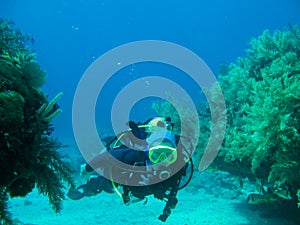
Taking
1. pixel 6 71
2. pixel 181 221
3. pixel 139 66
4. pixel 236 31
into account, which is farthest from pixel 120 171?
pixel 236 31

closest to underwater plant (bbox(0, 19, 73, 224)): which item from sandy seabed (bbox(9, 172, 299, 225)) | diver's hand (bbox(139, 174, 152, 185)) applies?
diver's hand (bbox(139, 174, 152, 185))

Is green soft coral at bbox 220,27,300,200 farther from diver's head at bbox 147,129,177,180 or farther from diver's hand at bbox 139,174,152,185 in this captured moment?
diver's hand at bbox 139,174,152,185

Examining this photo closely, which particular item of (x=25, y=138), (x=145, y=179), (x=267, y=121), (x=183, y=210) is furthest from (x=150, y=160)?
(x=183, y=210)

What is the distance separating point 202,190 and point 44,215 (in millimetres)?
5334

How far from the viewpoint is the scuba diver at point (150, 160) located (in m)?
3.98

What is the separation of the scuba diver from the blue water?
106 metres

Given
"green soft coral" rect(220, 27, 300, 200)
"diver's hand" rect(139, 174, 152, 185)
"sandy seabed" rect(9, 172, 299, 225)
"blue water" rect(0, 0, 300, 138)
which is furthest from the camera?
"blue water" rect(0, 0, 300, 138)

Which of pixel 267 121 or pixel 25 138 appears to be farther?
pixel 267 121

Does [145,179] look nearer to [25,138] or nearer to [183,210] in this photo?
[25,138]

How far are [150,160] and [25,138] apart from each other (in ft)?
5.63

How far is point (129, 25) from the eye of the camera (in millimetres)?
140375

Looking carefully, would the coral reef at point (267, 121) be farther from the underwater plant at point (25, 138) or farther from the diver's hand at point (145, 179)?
the underwater plant at point (25, 138)

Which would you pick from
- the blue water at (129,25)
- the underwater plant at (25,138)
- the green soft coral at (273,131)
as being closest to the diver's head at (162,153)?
the underwater plant at (25,138)

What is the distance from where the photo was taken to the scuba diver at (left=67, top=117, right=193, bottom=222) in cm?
398
